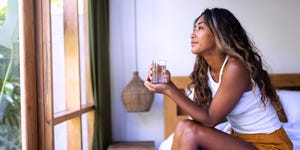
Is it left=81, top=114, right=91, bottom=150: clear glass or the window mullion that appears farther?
left=81, top=114, right=91, bottom=150: clear glass

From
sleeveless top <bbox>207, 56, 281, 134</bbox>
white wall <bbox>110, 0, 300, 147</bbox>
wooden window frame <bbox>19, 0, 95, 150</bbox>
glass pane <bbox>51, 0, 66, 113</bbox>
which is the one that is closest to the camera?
sleeveless top <bbox>207, 56, 281, 134</bbox>

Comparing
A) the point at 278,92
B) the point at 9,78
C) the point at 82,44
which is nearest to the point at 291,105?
the point at 278,92

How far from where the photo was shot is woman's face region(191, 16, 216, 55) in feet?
4.66

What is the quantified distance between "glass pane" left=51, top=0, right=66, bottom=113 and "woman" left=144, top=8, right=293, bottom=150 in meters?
0.74

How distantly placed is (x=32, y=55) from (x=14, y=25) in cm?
18

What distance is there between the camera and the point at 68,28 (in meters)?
2.15

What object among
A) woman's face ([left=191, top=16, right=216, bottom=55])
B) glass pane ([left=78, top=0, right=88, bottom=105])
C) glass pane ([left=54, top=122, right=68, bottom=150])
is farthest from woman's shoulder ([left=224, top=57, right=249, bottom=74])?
glass pane ([left=78, top=0, right=88, bottom=105])

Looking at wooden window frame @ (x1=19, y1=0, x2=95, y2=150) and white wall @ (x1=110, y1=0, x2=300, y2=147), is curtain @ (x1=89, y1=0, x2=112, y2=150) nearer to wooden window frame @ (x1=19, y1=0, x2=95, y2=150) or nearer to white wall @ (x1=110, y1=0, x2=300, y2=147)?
white wall @ (x1=110, y1=0, x2=300, y2=147)

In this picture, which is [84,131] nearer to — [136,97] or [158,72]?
Result: [136,97]

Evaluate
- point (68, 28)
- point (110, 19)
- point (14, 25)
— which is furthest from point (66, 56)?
point (110, 19)

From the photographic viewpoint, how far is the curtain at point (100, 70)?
2.52m

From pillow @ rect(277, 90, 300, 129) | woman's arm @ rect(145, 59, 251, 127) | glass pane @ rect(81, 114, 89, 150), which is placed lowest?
glass pane @ rect(81, 114, 89, 150)

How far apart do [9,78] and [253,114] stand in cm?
113

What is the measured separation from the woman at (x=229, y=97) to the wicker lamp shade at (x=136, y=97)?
1256mm
